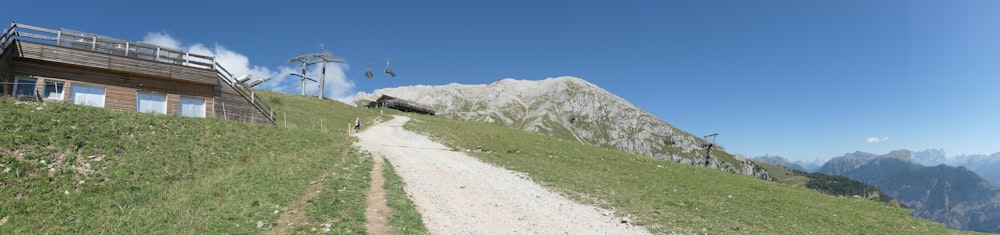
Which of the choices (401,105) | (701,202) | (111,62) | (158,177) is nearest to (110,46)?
(111,62)

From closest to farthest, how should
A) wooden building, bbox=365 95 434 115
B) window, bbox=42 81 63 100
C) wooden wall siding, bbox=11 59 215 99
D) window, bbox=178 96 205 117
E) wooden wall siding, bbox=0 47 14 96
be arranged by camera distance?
1. wooden wall siding, bbox=0 47 14 96
2. wooden wall siding, bbox=11 59 215 99
3. window, bbox=42 81 63 100
4. window, bbox=178 96 205 117
5. wooden building, bbox=365 95 434 115

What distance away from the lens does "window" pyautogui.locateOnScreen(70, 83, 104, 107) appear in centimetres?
3044

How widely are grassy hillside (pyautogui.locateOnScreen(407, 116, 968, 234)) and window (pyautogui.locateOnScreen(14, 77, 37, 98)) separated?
30801 millimetres

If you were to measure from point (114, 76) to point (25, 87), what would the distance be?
15.0 feet

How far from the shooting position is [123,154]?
19.8 metres

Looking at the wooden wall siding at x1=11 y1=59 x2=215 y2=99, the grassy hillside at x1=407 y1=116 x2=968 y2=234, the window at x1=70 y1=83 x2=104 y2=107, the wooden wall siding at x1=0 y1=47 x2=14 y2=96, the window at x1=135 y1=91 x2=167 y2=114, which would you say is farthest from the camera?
the window at x1=135 y1=91 x2=167 y2=114

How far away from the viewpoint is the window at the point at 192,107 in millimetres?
34500

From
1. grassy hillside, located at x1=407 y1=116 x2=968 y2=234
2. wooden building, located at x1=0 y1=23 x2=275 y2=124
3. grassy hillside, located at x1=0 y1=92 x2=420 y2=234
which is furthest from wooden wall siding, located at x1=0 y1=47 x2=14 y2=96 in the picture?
grassy hillside, located at x1=407 y1=116 x2=968 y2=234

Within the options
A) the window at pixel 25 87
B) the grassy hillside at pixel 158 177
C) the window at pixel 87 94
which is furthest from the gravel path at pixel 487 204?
the window at pixel 25 87

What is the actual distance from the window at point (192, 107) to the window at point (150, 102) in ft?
3.75

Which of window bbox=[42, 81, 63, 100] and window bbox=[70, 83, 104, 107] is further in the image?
window bbox=[70, 83, 104, 107]

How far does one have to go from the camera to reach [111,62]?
103 feet

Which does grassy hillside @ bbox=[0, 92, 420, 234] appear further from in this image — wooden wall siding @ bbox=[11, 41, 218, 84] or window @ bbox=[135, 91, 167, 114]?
wooden wall siding @ bbox=[11, 41, 218, 84]

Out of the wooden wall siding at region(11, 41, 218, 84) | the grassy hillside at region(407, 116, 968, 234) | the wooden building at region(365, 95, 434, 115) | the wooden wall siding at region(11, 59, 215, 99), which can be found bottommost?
the grassy hillside at region(407, 116, 968, 234)
